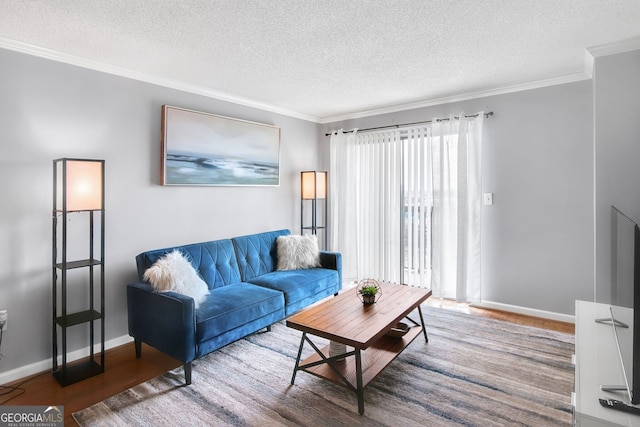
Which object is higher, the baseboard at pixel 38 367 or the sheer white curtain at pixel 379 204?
the sheer white curtain at pixel 379 204

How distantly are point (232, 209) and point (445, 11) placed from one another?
288cm

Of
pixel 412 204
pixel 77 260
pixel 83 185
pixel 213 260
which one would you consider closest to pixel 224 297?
pixel 213 260

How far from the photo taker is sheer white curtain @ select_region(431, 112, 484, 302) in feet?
12.8

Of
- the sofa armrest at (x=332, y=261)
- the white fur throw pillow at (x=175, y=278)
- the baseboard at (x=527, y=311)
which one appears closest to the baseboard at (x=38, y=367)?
the white fur throw pillow at (x=175, y=278)

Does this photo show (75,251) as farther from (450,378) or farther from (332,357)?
(450,378)

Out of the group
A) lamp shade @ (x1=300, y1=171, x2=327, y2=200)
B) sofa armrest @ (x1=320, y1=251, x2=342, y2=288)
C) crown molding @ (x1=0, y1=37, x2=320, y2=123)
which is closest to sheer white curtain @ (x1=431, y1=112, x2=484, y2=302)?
sofa armrest @ (x1=320, y1=251, x2=342, y2=288)

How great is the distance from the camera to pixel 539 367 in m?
2.63

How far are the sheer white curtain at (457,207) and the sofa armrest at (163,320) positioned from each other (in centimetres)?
291

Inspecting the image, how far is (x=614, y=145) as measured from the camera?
273cm

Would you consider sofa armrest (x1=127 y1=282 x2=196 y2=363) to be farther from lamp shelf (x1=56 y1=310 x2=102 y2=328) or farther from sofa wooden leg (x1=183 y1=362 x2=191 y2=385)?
lamp shelf (x1=56 y1=310 x2=102 y2=328)

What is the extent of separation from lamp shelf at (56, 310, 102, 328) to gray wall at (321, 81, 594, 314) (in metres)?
3.84

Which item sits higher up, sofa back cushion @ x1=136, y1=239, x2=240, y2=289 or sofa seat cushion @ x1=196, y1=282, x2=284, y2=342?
sofa back cushion @ x1=136, y1=239, x2=240, y2=289

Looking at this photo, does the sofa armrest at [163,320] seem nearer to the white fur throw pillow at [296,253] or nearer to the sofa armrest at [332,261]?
the white fur throw pillow at [296,253]

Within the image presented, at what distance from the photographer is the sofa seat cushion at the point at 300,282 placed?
340cm
